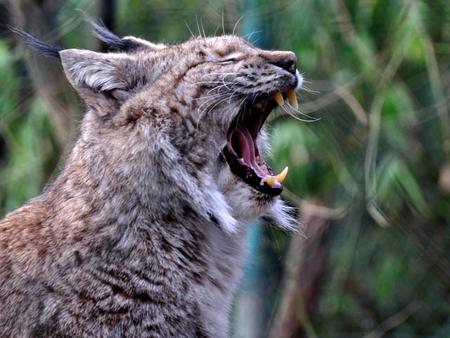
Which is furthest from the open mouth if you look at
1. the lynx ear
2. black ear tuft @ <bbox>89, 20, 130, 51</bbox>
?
black ear tuft @ <bbox>89, 20, 130, 51</bbox>

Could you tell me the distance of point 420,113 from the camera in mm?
7824

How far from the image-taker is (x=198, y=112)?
4.28 m

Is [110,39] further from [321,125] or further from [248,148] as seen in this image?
[321,125]

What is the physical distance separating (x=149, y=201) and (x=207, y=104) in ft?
1.47

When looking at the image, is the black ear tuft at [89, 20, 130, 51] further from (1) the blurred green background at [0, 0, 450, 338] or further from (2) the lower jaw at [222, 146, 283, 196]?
(1) the blurred green background at [0, 0, 450, 338]

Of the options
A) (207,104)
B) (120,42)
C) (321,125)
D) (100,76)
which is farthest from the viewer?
(321,125)

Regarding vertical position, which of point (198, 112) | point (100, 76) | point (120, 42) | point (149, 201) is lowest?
point (149, 201)

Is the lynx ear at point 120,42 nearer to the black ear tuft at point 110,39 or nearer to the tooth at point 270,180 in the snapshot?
the black ear tuft at point 110,39

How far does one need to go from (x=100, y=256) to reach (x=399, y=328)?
522cm

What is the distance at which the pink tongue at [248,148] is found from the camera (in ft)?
14.3

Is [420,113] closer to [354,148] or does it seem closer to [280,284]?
[354,148]

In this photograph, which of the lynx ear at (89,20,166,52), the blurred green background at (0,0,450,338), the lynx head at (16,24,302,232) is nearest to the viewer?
the lynx head at (16,24,302,232)

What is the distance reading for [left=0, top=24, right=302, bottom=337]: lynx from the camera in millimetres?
4105

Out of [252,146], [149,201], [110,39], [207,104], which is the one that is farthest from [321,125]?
[149,201]
